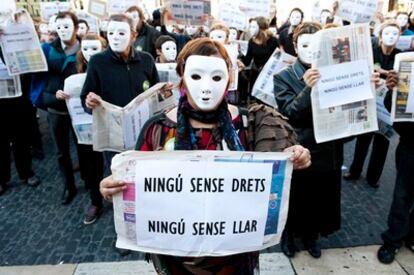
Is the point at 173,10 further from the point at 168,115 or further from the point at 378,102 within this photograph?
the point at 168,115

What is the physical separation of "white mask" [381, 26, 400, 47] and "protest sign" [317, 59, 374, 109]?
202 cm

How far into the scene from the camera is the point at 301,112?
112 inches

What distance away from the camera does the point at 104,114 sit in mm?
3180

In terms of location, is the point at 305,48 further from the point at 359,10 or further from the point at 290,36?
the point at 290,36

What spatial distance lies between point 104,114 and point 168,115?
1425mm

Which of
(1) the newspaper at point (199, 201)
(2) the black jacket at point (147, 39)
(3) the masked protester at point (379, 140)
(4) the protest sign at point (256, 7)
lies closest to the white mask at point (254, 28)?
(4) the protest sign at point (256, 7)

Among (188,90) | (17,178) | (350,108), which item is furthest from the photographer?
(17,178)

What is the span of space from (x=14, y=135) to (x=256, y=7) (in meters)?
4.44

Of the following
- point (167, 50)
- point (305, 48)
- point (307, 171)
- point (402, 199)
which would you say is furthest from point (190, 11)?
point (402, 199)

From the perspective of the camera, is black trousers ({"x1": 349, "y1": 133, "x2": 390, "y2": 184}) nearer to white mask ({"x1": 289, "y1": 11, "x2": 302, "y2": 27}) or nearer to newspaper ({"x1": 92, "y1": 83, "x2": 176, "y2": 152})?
newspaper ({"x1": 92, "y1": 83, "x2": 176, "y2": 152})

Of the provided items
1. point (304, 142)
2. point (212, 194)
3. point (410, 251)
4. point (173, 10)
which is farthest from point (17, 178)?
point (410, 251)

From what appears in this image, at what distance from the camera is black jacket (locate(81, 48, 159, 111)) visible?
336 cm

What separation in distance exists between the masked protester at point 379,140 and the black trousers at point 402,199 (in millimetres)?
1211

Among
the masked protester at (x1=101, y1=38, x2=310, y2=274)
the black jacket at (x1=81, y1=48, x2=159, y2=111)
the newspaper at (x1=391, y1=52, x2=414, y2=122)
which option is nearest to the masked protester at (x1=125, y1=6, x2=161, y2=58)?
the black jacket at (x1=81, y1=48, x2=159, y2=111)
